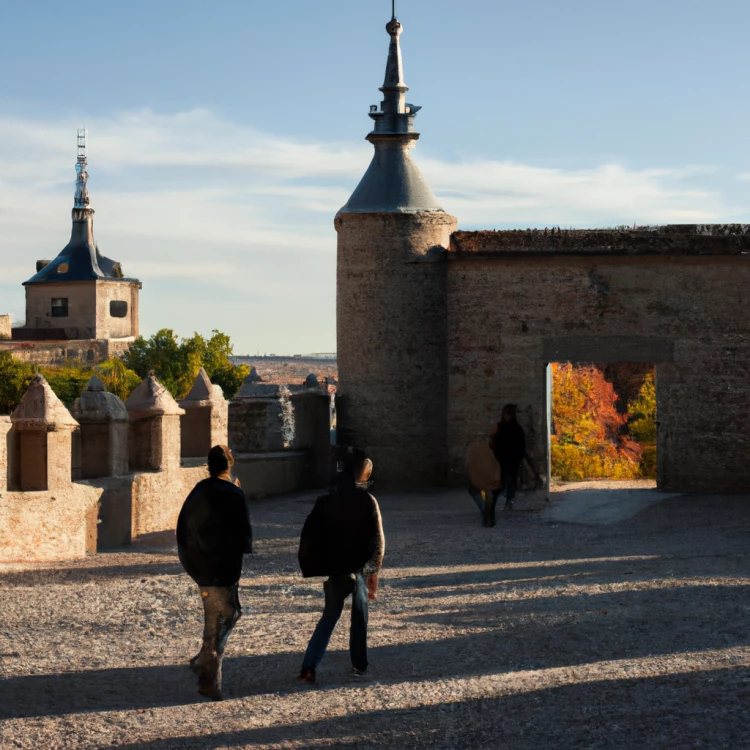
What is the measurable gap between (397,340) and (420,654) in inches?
430

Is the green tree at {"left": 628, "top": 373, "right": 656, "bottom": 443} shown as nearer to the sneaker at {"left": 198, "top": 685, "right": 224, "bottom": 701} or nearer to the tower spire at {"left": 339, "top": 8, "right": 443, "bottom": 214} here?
the tower spire at {"left": 339, "top": 8, "right": 443, "bottom": 214}

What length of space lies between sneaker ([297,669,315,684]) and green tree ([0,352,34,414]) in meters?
54.1

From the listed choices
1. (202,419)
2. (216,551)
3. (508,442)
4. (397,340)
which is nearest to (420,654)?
(216,551)

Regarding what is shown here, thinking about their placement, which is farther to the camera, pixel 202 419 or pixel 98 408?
pixel 202 419

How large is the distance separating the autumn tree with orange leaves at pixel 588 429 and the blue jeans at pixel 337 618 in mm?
37199

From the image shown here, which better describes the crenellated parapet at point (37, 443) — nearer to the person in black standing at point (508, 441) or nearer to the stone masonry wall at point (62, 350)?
the person in black standing at point (508, 441)

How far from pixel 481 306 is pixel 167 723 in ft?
42.0

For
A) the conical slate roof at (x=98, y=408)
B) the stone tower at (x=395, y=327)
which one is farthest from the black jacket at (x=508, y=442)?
the conical slate roof at (x=98, y=408)

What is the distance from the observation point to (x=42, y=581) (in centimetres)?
1131

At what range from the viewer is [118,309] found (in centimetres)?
9294

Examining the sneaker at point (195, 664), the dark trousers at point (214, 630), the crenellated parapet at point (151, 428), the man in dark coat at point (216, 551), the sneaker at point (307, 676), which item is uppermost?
the crenellated parapet at point (151, 428)

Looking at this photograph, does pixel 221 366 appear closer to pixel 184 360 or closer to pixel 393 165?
pixel 184 360

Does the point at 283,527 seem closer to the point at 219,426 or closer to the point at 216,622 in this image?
the point at 219,426

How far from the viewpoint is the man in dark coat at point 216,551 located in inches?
295
